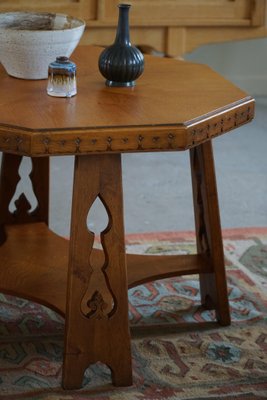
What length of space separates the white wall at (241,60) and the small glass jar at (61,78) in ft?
9.04

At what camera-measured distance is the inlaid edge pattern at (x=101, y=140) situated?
1771 millimetres

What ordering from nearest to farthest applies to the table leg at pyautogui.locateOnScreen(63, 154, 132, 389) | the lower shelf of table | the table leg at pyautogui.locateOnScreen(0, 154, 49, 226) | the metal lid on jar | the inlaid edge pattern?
the inlaid edge pattern < the table leg at pyautogui.locateOnScreen(63, 154, 132, 389) < the metal lid on jar < the lower shelf of table < the table leg at pyautogui.locateOnScreen(0, 154, 49, 226)

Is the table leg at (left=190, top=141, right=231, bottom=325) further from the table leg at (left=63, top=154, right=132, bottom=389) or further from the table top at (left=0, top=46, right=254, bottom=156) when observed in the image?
Answer: the table leg at (left=63, top=154, right=132, bottom=389)

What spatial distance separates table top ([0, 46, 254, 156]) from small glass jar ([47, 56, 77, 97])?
2cm

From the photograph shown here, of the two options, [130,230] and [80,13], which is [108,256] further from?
[80,13]

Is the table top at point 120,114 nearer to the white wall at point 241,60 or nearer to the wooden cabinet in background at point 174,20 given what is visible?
the wooden cabinet in background at point 174,20

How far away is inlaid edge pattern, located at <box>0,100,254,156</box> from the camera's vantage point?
1.77 metres

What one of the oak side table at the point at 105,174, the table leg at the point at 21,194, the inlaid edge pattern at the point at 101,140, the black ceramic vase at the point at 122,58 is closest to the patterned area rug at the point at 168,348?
the oak side table at the point at 105,174

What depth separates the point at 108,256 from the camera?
1.94m

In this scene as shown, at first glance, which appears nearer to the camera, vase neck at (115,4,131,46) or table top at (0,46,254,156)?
table top at (0,46,254,156)

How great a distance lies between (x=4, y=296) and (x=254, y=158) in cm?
170

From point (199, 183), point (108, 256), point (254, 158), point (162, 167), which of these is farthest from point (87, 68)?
point (254, 158)

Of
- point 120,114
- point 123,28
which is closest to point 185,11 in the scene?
point 123,28

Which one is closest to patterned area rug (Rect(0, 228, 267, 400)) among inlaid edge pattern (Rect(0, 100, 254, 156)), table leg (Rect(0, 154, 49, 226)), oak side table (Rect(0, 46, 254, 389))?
oak side table (Rect(0, 46, 254, 389))
